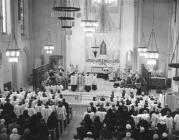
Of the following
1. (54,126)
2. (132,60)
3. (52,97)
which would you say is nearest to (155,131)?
(54,126)

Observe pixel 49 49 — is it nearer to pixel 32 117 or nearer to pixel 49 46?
pixel 49 46

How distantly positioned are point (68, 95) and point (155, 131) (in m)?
11.7

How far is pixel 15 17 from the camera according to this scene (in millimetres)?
27750

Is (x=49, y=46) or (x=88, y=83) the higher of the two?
(x=49, y=46)

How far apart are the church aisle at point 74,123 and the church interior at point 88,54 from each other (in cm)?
6

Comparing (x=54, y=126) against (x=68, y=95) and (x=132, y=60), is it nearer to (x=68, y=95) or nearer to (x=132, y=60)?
(x=68, y=95)

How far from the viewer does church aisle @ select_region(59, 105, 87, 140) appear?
17391mm

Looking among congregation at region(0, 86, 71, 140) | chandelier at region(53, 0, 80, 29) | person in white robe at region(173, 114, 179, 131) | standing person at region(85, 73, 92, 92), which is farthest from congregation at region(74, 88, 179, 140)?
standing person at region(85, 73, 92, 92)

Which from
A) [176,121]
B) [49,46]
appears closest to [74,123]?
[176,121]

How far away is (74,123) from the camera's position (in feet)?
65.4

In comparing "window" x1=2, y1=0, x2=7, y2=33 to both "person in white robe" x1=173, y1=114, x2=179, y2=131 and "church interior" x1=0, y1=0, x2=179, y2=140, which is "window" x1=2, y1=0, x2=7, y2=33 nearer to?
"church interior" x1=0, y1=0, x2=179, y2=140

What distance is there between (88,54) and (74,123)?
16.1 metres

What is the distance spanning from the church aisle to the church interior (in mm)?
61

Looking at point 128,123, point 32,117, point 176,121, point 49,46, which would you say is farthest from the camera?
point 49,46
